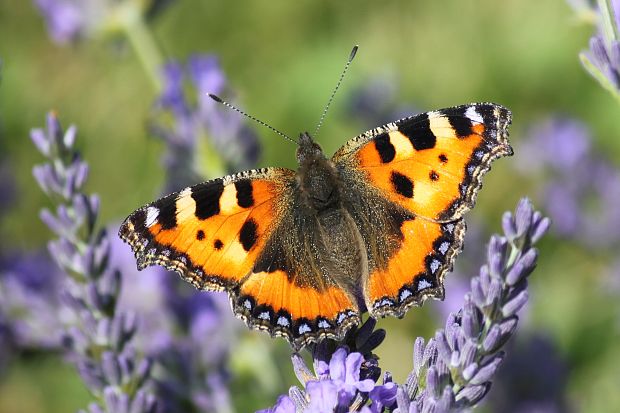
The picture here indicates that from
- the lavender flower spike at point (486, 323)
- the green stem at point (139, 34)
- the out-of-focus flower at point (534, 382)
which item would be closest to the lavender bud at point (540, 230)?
the lavender flower spike at point (486, 323)

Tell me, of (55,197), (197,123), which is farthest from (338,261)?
(197,123)

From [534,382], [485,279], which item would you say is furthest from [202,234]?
[534,382]

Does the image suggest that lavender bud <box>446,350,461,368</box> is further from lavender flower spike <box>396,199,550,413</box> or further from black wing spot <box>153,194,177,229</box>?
black wing spot <box>153,194,177,229</box>

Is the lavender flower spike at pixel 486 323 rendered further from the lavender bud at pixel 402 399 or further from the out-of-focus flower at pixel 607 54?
the out-of-focus flower at pixel 607 54

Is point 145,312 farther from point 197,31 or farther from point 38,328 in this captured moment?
point 197,31

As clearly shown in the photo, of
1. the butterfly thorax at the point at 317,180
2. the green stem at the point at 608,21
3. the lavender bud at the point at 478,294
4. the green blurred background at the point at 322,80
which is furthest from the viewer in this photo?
the green blurred background at the point at 322,80

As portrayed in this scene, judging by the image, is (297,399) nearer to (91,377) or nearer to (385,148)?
(91,377)

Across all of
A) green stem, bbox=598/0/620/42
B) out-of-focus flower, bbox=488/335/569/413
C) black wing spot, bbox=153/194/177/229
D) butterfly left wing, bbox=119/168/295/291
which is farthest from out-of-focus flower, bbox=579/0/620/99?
out-of-focus flower, bbox=488/335/569/413

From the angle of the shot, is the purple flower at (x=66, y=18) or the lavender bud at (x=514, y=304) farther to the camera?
the purple flower at (x=66, y=18)
